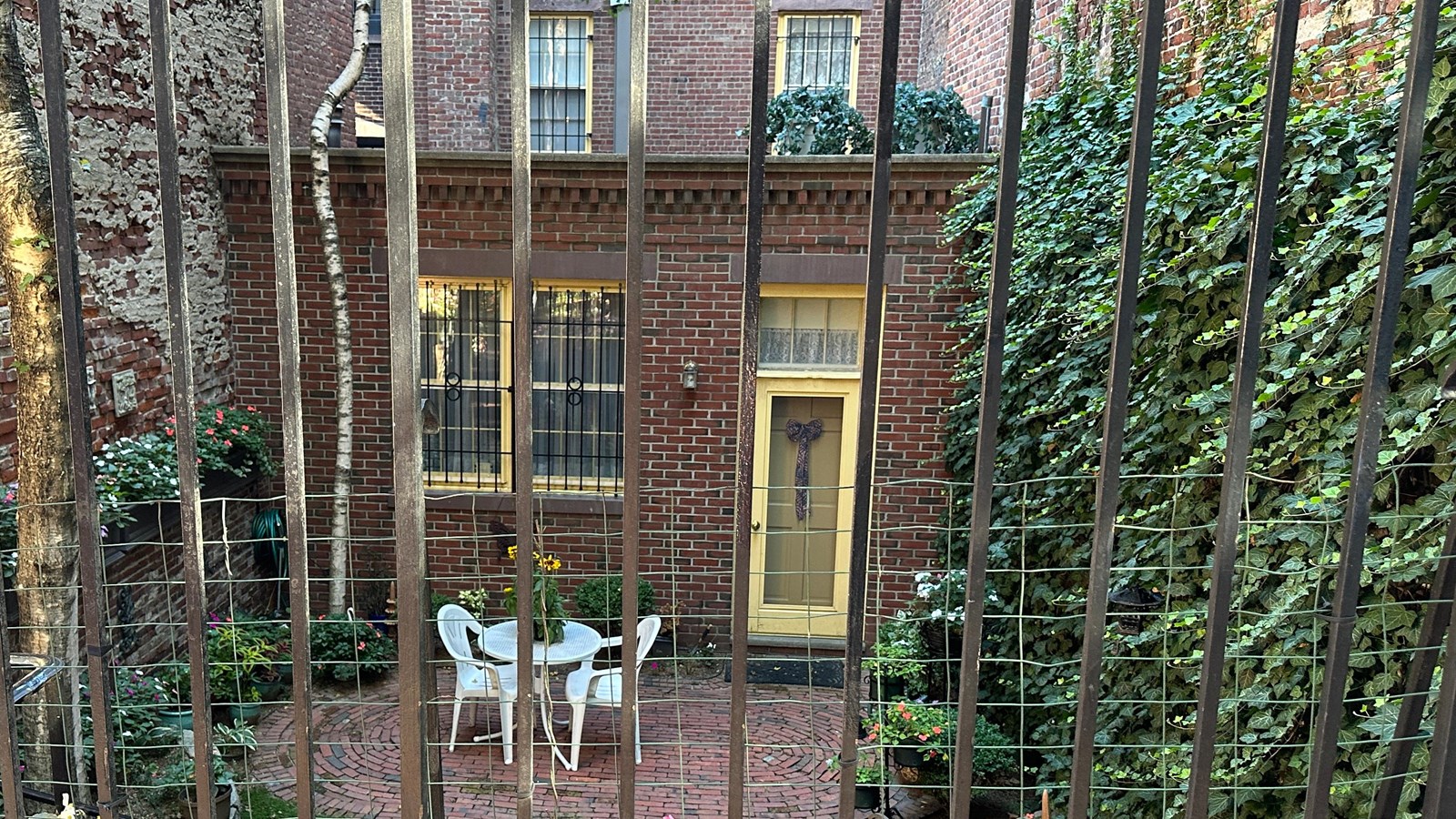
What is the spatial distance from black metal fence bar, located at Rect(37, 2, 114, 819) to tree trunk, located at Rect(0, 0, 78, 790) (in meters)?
2.21

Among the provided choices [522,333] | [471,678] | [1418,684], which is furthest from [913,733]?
[522,333]

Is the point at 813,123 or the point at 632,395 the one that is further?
the point at 813,123

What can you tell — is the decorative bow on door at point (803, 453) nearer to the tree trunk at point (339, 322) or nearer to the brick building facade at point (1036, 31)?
the brick building facade at point (1036, 31)

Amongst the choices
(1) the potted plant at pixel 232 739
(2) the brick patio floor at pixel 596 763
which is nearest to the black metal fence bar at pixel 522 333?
(2) the brick patio floor at pixel 596 763

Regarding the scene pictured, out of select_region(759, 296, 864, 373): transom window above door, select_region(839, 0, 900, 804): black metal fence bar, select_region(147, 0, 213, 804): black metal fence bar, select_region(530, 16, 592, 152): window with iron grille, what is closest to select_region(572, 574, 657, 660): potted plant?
select_region(759, 296, 864, 373): transom window above door

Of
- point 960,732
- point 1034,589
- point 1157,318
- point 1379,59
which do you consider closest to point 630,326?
point 960,732

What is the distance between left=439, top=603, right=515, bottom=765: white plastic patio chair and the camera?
576 cm

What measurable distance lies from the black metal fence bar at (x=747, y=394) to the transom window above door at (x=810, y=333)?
20.8ft

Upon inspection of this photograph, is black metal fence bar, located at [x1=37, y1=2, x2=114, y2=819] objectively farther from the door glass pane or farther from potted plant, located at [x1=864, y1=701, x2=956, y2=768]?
the door glass pane

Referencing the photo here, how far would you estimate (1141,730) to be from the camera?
399 cm

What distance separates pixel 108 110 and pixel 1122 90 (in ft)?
21.0

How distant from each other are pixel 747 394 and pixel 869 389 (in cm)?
16

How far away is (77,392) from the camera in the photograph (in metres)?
1.18

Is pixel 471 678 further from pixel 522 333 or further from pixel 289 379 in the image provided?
pixel 522 333
